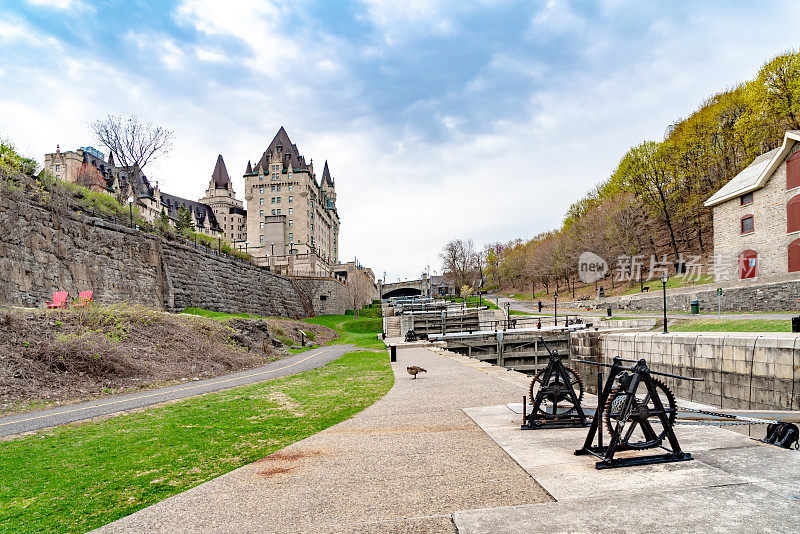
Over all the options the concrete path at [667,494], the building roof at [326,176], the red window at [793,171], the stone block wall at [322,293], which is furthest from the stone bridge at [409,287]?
the concrete path at [667,494]

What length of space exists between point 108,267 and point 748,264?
45.3 meters

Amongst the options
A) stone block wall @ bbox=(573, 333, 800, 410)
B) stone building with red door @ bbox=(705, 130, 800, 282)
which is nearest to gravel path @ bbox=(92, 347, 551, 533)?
stone block wall @ bbox=(573, 333, 800, 410)

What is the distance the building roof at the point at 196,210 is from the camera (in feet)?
365

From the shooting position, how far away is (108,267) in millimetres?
22984

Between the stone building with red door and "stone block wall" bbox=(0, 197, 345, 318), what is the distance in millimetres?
38007

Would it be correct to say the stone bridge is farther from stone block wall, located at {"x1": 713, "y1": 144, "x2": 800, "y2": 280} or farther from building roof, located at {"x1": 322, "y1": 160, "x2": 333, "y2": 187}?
A: stone block wall, located at {"x1": 713, "y1": 144, "x2": 800, "y2": 280}

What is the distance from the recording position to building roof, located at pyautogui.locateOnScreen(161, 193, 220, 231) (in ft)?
365

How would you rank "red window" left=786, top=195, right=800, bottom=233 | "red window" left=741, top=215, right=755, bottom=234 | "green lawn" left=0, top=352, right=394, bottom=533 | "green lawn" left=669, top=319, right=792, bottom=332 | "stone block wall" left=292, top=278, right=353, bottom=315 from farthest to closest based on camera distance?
1. "stone block wall" left=292, top=278, right=353, bottom=315
2. "red window" left=741, top=215, right=755, bottom=234
3. "red window" left=786, top=195, right=800, bottom=233
4. "green lawn" left=669, top=319, right=792, bottom=332
5. "green lawn" left=0, top=352, right=394, bottom=533

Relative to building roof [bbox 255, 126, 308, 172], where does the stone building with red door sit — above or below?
below

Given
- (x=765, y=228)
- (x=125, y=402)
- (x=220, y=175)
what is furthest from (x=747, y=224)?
(x=220, y=175)

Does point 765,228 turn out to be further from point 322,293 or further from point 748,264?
point 322,293

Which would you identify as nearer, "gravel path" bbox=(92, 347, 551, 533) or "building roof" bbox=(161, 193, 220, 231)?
"gravel path" bbox=(92, 347, 551, 533)

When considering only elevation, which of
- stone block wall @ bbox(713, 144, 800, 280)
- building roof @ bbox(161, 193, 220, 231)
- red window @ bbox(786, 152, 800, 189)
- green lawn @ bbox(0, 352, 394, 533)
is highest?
building roof @ bbox(161, 193, 220, 231)

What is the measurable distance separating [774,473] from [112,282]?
88.5 feet
